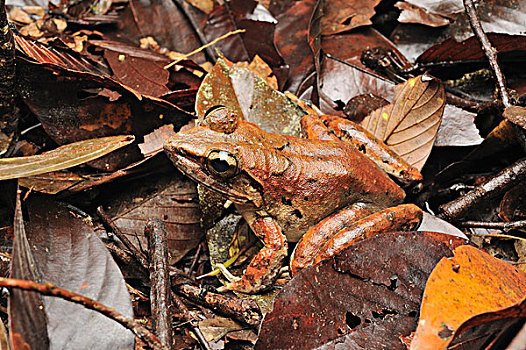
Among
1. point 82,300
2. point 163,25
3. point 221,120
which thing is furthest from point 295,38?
point 82,300

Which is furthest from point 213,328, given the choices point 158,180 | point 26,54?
point 26,54

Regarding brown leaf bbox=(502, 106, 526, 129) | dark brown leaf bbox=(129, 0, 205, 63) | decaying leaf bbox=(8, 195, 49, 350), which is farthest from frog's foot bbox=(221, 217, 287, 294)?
dark brown leaf bbox=(129, 0, 205, 63)

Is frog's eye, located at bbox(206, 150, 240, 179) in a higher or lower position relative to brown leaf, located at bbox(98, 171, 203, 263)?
higher

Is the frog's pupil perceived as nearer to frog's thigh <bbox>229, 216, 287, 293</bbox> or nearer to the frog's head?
the frog's head

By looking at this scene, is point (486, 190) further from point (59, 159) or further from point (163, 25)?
point (163, 25)

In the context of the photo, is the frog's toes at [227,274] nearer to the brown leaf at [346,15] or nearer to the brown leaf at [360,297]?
the brown leaf at [360,297]

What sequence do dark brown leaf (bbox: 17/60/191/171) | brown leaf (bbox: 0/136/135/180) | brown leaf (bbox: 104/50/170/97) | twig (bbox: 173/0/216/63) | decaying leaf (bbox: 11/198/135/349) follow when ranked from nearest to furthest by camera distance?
decaying leaf (bbox: 11/198/135/349), brown leaf (bbox: 0/136/135/180), dark brown leaf (bbox: 17/60/191/171), brown leaf (bbox: 104/50/170/97), twig (bbox: 173/0/216/63)

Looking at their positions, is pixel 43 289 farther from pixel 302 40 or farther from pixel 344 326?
pixel 302 40
